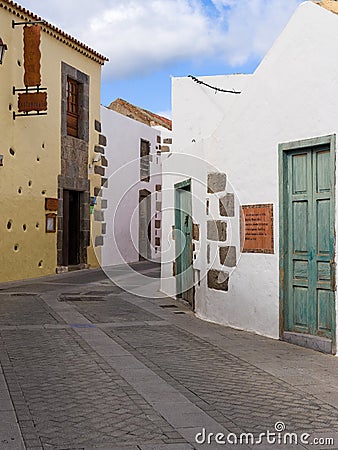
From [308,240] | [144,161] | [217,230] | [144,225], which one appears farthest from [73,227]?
[308,240]

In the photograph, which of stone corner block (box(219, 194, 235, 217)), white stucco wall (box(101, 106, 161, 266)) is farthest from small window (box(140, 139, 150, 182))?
stone corner block (box(219, 194, 235, 217))

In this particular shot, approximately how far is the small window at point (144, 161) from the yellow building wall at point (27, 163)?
546cm

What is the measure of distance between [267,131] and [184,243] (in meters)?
3.83

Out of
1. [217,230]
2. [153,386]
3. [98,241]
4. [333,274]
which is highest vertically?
[217,230]

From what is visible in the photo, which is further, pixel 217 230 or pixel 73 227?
pixel 73 227

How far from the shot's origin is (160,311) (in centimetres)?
1021

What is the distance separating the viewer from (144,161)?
23.3 m

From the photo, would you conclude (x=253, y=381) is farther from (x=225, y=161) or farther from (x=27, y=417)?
(x=225, y=161)

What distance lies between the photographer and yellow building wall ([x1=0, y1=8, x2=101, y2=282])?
15.0m

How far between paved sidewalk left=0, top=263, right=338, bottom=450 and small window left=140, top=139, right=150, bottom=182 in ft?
45.9

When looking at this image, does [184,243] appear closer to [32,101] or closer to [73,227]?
[32,101]

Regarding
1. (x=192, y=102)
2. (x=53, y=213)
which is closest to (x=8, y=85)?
(x=53, y=213)

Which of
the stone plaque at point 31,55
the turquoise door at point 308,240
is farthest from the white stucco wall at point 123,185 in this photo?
the turquoise door at point 308,240

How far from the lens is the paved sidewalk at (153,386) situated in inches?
163
